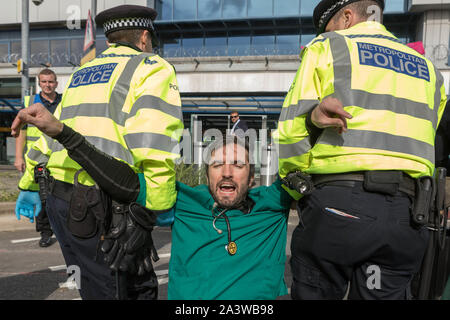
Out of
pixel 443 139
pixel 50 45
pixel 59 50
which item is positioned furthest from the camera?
pixel 50 45

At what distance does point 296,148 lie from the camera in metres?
1.65

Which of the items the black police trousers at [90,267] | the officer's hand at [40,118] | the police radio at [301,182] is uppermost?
the officer's hand at [40,118]

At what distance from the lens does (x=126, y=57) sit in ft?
5.87

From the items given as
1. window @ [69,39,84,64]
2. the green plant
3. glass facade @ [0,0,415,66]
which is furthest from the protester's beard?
window @ [69,39,84,64]

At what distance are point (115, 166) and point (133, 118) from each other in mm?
252

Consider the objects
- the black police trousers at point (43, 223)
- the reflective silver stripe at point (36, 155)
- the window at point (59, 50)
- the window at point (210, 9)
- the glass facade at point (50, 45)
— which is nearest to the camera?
the reflective silver stripe at point (36, 155)

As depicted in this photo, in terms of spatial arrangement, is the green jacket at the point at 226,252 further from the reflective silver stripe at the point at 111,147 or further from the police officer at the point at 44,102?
the police officer at the point at 44,102

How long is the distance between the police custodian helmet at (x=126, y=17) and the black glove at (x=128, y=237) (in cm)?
102

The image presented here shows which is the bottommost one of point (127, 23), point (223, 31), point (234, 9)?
point (127, 23)

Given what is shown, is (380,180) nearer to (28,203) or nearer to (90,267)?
(90,267)

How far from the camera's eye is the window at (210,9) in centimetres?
1766

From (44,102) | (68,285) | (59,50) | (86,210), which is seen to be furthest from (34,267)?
(59,50)

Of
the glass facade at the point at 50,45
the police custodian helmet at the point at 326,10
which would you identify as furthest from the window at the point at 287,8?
the police custodian helmet at the point at 326,10
